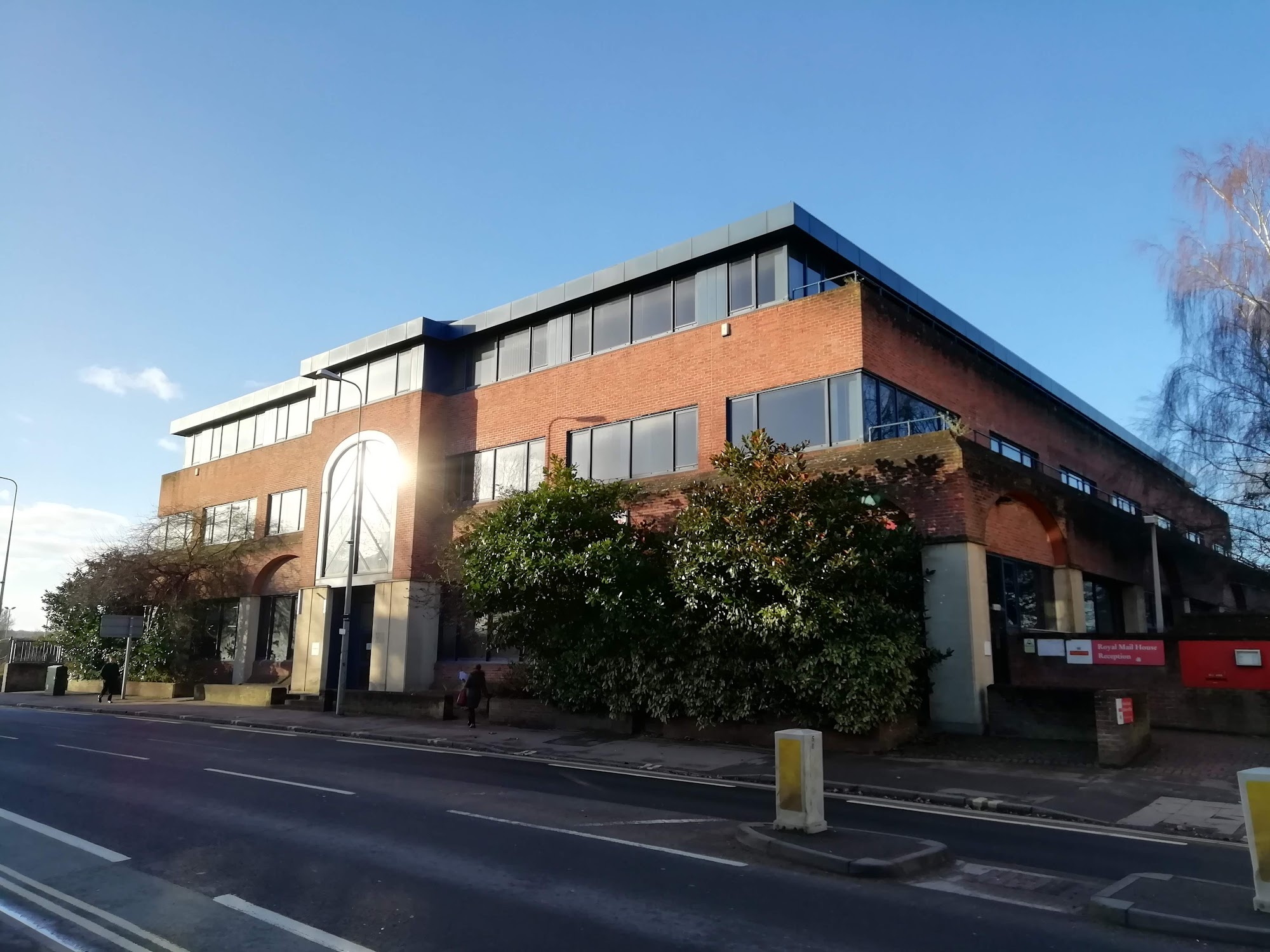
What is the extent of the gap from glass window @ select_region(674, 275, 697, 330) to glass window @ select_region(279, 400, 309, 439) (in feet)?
59.5

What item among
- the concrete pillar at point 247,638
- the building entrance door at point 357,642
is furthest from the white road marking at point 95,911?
the concrete pillar at point 247,638

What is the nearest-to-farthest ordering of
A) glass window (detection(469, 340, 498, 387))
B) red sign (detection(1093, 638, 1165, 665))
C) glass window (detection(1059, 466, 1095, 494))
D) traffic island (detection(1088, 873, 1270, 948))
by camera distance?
1. traffic island (detection(1088, 873, 1270, 948))
2. red sign (detection(1093, 638, 1165, 665))
3. glass window (detection(469, 340, 498, 387))
4. glass window (detection(1059, 466, 1095, 494))

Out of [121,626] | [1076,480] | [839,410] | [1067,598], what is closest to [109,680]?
[121,626]

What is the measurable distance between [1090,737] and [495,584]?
12.0 metres

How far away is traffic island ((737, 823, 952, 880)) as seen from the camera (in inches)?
307

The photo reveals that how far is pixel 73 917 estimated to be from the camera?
6.61 meters

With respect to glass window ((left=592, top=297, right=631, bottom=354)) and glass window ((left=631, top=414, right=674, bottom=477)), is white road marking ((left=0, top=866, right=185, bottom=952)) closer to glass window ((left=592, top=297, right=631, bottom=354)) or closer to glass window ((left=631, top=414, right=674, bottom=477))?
glass window ((left=631, top=414, right=674, bottom=477))

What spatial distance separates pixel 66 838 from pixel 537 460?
1829 cm

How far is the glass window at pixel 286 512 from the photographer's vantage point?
34625mm

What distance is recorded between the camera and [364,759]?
16.4m

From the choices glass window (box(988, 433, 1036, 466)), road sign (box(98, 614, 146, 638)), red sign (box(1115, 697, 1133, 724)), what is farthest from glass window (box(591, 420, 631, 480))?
road sign (box(98, 614, 146, 638))

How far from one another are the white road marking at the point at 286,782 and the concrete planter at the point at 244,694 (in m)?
15.4

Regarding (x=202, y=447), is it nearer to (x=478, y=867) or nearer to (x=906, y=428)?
(x=906, y=428)

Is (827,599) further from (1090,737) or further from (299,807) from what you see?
(299,807)
